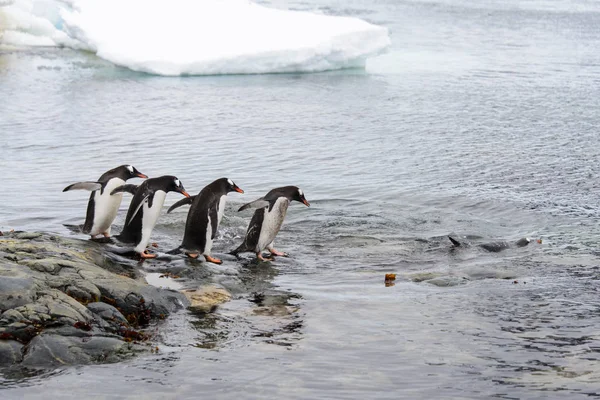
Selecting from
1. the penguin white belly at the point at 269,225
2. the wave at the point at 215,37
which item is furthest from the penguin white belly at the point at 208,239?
the wave at the point at 215,37

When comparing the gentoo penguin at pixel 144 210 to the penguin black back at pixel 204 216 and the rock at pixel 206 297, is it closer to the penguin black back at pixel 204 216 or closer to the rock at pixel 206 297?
the penguin black back at pixel 204 216

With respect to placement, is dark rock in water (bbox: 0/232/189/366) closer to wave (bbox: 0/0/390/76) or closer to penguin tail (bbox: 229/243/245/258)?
penguin tail (bbox: 229/243/245/258)

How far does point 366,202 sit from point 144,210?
444cm

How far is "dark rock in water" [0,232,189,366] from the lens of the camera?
20.4 ft

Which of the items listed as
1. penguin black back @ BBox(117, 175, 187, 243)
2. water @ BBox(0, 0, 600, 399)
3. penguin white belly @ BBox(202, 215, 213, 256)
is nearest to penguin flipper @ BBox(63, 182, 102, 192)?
penguin black back @ BBox(117, 175, 187, 243)

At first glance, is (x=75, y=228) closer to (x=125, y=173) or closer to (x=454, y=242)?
(x=125, y=173)

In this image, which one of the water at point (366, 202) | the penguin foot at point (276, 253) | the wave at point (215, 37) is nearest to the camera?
the water at point (366, 202)

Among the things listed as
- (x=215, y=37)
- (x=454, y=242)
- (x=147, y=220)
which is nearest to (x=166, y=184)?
(x=147, y=220)

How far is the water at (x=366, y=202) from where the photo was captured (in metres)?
6.39

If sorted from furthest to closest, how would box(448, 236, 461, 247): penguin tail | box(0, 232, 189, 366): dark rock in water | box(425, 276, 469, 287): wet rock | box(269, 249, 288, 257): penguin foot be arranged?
box(448, 236, 461, 247): penguin tail → box(269, 249, 288, 257): penguin foot → box(425, 276, 469, 287): wet rock → box(0, 232, 189, 366): dark rock in water

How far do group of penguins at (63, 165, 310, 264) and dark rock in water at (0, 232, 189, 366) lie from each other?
4.01 feet

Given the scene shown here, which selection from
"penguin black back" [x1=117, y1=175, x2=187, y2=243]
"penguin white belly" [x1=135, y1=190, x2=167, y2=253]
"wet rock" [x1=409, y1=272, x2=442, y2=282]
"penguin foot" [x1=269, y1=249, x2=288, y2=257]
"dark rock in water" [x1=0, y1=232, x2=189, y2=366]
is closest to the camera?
"dark rock in water" [x1=0, y1=232, x2=189, y2=366]

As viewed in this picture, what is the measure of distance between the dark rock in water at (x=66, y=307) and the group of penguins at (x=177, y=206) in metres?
1.22

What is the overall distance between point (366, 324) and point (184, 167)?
27.1 feet
